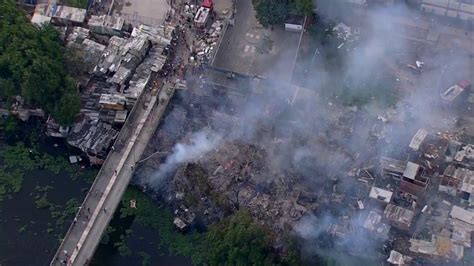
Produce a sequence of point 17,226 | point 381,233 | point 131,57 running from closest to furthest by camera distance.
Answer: point 381,233 < point 17,226 < point 131,57

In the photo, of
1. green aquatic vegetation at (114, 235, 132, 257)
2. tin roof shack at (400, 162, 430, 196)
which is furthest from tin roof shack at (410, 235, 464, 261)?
green aquatic vegetation at (114, 235, 132, 257)

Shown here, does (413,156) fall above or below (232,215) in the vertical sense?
above

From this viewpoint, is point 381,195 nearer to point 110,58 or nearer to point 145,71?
point 145,71

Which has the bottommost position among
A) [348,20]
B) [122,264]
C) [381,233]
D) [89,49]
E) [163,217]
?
[122,264]

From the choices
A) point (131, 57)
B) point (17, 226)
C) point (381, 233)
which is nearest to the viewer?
point (381, 233)

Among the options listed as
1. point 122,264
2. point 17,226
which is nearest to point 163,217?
point 122,264

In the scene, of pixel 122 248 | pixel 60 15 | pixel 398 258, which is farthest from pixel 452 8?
pixel 60 15

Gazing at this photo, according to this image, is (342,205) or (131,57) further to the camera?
(131,57)

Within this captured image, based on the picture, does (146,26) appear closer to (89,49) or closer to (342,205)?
(89,49)
